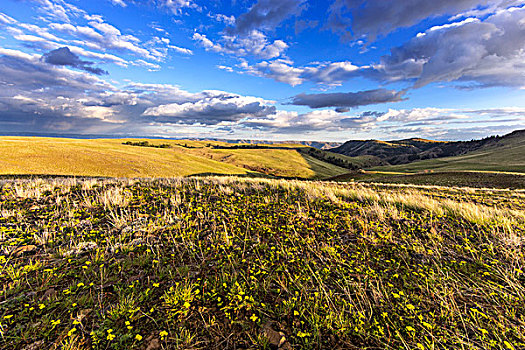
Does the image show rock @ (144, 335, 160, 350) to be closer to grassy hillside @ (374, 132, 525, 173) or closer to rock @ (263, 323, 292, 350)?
rock @ (263, 323, 292, 350)

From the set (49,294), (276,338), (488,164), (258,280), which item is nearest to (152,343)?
(276,338)

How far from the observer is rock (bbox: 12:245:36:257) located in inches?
179

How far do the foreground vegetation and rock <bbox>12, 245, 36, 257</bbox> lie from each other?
24 millimetres

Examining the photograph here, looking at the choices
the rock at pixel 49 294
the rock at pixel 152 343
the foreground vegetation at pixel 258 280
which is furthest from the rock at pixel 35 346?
the rock at pixel 152 343

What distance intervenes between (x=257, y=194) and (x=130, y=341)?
747 centimetres

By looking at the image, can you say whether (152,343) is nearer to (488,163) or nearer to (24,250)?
(24,250)

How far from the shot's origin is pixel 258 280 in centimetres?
404

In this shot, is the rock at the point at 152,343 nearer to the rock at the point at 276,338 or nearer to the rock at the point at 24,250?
the rock at the point at 276,338

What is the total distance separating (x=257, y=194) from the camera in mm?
9984

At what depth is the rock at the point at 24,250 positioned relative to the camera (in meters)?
4.54

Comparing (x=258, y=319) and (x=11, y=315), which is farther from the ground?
(x=11, y=315)

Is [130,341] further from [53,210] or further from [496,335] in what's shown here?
[53,210]

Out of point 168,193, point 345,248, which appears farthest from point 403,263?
point 168,193

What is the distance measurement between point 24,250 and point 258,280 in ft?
17.5
